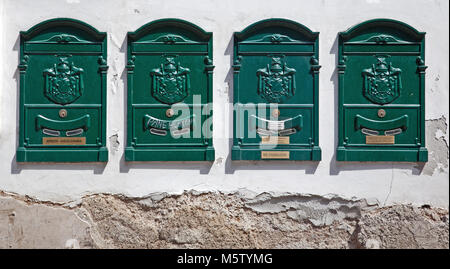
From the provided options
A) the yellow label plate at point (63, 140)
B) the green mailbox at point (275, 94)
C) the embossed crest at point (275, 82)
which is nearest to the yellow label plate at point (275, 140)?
the green mailbox at point (275, 94)

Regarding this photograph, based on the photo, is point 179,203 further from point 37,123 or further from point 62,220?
point 37,123

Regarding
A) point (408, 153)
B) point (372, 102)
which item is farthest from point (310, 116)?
point (408, 153)

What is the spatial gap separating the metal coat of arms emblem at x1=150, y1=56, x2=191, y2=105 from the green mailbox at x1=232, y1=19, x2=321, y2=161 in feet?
1.68

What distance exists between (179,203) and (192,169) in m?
0.34

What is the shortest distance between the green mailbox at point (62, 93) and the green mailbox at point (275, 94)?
129 centimetres

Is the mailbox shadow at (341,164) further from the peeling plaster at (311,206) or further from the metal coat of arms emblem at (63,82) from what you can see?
the metal coat of arms emblem at (63,82)

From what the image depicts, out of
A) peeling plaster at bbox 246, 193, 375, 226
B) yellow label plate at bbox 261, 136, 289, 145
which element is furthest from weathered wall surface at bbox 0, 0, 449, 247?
yellow label plate at bbox 261, 136, 289, 145

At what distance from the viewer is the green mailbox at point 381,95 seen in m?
4.53

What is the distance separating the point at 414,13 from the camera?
4609 mm

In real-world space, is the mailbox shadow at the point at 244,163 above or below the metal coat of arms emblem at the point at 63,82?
below

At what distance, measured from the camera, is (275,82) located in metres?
4.52

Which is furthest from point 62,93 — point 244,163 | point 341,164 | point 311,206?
point 341,164

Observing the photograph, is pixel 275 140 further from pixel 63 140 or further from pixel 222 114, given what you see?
pixel 63 140

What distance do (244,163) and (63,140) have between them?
172 centimetres
